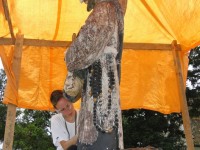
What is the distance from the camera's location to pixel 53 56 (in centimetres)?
564

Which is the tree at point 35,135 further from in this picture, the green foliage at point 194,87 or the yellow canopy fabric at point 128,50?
the yellow canopy fabric at point 128,50

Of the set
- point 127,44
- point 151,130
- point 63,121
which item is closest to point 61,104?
point 63,121

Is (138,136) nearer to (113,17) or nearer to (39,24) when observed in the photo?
(39,24)

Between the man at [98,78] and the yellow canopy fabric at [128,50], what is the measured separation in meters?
2.48

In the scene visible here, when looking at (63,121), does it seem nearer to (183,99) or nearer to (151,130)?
(183,99)

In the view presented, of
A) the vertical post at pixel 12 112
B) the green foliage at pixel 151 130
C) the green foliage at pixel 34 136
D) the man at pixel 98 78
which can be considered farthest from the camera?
the green foliage at pixel 34 136

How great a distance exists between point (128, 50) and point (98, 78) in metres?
3.55

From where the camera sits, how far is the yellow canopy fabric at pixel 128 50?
16.0ft

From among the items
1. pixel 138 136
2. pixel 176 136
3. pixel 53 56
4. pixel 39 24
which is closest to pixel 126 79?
pixel 53 56

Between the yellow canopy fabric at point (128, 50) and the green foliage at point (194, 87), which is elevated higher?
the green foliage at point (194, 87)

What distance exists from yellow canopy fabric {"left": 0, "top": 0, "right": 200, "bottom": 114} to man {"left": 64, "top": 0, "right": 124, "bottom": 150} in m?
2.48

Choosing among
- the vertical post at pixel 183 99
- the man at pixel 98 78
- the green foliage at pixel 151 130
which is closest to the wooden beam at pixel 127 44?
the vertical post at pixel 183 99

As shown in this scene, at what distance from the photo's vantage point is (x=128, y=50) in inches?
226

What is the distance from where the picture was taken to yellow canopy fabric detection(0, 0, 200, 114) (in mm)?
4883
